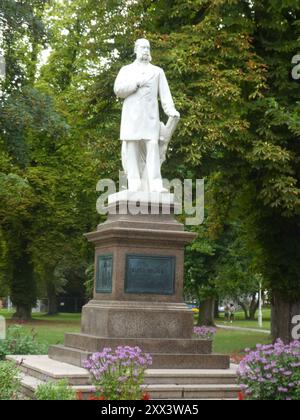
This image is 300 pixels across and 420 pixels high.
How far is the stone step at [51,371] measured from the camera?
33.2ft

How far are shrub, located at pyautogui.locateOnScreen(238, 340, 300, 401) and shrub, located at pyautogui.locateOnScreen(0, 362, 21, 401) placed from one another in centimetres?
271

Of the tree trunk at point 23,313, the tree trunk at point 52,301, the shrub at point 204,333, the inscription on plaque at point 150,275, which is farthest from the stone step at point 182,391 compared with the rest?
the tree trunk at point 52,301

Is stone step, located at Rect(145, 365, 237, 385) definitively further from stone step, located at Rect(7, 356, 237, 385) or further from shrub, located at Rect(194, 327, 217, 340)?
shrub, located at Rect(194, 327, 217, 340)

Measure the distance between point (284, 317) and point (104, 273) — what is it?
31.2 ft

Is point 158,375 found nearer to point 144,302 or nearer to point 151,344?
point 151,344

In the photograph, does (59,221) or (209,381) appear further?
→ (59,221)

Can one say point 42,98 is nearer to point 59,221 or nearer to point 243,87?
point 243,87

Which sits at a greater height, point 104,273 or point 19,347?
point 104,273

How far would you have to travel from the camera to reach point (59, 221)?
35.4m

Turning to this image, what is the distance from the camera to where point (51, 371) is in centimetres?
1057

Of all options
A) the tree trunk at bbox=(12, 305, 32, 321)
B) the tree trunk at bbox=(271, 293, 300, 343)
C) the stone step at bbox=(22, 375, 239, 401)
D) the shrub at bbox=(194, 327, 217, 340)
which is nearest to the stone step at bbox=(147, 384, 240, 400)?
the stone step at bbox=(22, 375, 239, 401)

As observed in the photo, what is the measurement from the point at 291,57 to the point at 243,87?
4.72ft

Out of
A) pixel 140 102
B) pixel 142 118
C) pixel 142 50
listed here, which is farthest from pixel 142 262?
pixel 142 50

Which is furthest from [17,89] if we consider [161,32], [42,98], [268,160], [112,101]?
[268,160]
